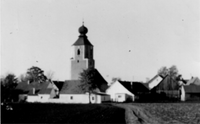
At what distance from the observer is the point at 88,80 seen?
54.8 m

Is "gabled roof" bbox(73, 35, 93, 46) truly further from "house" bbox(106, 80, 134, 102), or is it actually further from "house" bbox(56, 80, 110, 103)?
"house" bbox(106, 80, 134, 102)

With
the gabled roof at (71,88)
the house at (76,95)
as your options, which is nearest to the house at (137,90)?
the house at (76,95)

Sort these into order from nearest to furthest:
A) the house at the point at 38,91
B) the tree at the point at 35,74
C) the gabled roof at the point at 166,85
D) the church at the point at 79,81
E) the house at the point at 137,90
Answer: the church at the point at 79,81 → the house at the point at 137,90 → the house at the point at 38,91 → the gabled roof at the point at 166,85 → the tree at the point at 35,74

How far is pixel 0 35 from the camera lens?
1648 cm

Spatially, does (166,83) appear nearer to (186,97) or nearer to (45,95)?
(186,97)

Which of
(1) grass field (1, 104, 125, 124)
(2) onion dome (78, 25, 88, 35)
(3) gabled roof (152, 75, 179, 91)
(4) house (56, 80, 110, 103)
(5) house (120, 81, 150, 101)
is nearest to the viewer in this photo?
(1) grass field (1, 104, 125, 124)

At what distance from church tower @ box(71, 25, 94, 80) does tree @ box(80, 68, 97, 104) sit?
1010cm

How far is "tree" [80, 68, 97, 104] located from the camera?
54.8 metres

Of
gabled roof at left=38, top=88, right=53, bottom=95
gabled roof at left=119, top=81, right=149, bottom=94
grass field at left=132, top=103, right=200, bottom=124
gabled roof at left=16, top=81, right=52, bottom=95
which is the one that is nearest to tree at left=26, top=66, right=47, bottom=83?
gabled roof at left=16, top=81, right=52, bottom=95

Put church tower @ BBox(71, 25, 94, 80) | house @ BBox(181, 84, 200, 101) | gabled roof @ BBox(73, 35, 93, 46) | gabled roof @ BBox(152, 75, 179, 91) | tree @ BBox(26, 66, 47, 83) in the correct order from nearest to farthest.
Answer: house @ BBox(181, 84, 200, 101) → church tower @ BBox(71, 25, 94, 80) → gabled roof @ BBox(73, 35, 93, 46) → gabled roof @ BBox(152, 75, 179, 91) → tree @ BBox(26, 66, 47, 83)

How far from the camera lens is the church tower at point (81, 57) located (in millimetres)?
65875

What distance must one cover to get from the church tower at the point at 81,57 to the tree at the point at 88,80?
33.1 ft

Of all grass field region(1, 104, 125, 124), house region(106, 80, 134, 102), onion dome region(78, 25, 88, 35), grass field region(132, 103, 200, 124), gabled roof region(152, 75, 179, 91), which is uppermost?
onion dome region(78, 25, 88, 35)

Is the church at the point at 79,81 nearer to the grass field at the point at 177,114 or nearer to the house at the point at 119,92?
the house at the point at 119,92
